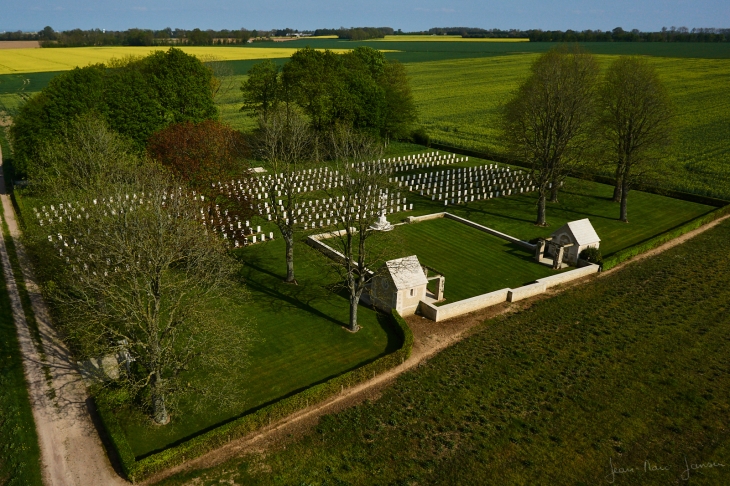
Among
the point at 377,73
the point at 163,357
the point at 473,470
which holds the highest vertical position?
the point at 377,73

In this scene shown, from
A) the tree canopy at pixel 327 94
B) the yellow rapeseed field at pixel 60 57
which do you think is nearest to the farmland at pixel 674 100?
the tree canopy at pixel 327 94

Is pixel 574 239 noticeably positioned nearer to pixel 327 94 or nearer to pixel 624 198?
pixel 624 198

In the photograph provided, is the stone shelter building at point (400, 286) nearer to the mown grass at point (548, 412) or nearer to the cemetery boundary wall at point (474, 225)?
the mown grass at point (548, 412)

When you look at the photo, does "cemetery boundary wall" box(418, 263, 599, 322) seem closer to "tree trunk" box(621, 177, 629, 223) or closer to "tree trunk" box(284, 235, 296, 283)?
"tree trunk" box(284, 235, 296, 283)

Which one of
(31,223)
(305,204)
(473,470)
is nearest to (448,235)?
(305,204)

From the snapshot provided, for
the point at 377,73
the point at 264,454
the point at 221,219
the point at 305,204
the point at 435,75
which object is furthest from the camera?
the point at 435,75

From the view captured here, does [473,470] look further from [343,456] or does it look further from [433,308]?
[433,308]
